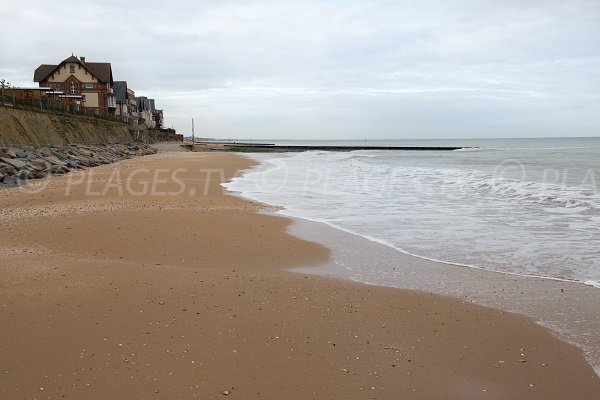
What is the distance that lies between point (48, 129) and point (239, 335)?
104 ft

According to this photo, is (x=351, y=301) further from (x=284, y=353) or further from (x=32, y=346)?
(x=32, y=346)

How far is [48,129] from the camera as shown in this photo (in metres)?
31.7

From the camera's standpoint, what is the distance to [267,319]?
16.2 feet

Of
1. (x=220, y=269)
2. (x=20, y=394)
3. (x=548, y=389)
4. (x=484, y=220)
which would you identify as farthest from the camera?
(x=484, y=220)

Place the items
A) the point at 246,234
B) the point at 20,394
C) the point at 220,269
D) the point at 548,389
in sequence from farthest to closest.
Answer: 1. the point at 246,234
2. the point at 220,269
3. the point at 548,389
4. the point at 20,394

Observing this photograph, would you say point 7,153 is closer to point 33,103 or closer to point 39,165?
point 39,165

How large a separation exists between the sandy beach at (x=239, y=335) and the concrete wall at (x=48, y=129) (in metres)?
20.7

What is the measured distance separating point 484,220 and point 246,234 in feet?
18.8

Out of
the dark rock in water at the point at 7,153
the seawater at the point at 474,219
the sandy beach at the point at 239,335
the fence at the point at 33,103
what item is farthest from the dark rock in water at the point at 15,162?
the sandy beach at the point at 239,335

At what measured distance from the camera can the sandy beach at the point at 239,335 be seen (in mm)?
3674

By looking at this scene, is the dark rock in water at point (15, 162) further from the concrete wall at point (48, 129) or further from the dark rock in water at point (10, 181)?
the concrete wall at point (48, 129)

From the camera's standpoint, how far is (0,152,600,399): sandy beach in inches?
145

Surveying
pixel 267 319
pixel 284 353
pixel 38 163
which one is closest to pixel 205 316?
pixel 267 319

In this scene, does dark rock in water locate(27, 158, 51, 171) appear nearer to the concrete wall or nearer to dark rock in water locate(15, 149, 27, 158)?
dark rock in water locate(15, 149, 27, 158)
